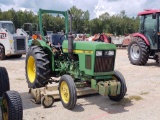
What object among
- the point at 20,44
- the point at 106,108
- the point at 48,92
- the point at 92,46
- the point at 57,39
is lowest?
the point at 106,108

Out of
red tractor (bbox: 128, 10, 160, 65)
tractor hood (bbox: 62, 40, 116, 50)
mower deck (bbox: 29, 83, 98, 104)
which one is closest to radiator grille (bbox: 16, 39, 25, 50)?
red tractor (bbox: 128, 10, 160, 65)

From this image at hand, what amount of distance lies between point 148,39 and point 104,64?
6338 millimetres

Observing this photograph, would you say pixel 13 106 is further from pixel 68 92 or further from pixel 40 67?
pixel 40 67

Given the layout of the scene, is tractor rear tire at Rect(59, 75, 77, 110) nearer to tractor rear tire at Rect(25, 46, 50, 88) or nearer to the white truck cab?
tractor rear tire at Rect(25, 46, 50, 88)

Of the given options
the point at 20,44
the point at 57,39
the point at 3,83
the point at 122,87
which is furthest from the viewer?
the point at 20,44

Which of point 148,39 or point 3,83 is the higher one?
point 148,39

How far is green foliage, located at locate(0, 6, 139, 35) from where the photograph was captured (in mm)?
55062

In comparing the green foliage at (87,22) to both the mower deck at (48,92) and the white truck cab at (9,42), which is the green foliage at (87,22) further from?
the mower deck at (48,92)

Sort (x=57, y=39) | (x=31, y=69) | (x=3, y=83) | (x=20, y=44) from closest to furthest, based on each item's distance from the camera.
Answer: (x=3, y=83) → (x=57, y=39) → (x=31, y=69) → (x=20, y=44)

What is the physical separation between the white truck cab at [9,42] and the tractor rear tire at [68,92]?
9194mm

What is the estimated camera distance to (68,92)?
17.1ft

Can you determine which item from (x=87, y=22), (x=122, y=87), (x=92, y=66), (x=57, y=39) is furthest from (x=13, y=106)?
(x=87, y=22)

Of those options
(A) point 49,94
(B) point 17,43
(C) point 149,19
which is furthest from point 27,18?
(A) point 49,94

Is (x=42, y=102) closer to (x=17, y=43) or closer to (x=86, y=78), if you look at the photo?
(x=86, y=78)
